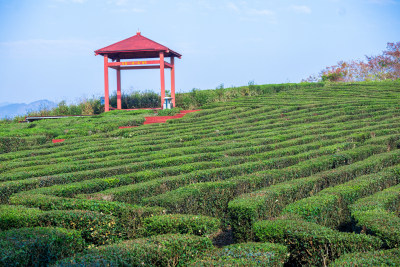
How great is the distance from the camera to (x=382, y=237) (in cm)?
505

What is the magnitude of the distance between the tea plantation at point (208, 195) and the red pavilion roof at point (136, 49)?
7.69 meters

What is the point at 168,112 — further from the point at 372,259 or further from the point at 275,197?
the point at 372,259

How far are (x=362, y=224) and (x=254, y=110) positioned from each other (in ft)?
49.5

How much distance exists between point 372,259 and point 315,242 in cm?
81

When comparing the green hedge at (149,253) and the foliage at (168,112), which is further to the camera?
the foliage at (168,112)

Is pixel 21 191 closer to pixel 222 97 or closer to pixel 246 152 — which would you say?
pixel 246 152

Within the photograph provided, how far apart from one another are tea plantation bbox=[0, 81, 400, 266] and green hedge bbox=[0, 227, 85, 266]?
0.05 feet

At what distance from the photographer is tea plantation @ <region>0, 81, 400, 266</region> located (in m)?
4.71

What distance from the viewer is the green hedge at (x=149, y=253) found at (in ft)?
13.8

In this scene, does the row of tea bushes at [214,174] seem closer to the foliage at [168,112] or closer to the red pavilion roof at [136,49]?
the foliage at [168,112]

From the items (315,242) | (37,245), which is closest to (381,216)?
(315,242)

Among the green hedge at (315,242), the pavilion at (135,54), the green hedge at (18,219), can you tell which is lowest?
the green hedge at (315,242)

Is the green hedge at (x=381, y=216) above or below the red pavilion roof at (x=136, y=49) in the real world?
below

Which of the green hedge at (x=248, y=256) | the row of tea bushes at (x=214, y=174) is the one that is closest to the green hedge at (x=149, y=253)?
the green hedge at (x=248, y=256)
